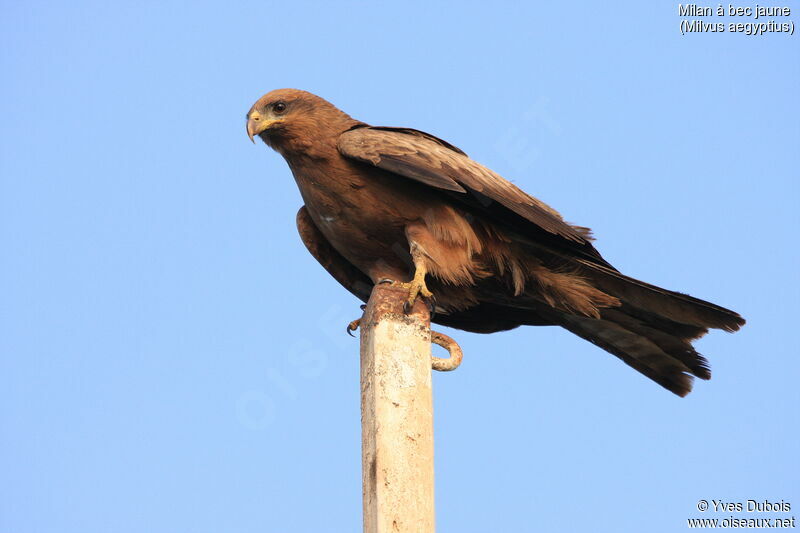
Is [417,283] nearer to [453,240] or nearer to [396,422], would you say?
[453,240]

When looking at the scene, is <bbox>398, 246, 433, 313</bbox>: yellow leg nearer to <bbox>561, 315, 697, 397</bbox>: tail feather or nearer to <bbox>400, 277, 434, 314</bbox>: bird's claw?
<bbox>400, 277, 434, 314</bbox>: bird's claw

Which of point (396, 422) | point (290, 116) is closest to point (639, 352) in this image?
point (396, 422)

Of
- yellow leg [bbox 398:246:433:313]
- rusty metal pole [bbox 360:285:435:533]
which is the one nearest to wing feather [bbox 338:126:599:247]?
yellow leg [bbox 398:246:433:313]

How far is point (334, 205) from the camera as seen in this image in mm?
7410

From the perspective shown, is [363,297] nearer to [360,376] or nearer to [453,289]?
[453,289]

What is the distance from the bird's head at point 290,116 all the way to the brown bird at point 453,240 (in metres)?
0.01

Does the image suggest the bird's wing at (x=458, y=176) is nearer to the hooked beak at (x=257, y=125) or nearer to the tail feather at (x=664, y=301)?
the tail feather at (x=664, y=301)

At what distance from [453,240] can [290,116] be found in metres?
1.56

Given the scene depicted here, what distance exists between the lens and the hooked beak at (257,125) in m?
7.67

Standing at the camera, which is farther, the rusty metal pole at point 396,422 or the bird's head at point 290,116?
the bird's head at point 290,116

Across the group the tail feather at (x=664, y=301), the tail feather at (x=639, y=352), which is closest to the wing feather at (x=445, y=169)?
the tail feather at (x=664, y=301)

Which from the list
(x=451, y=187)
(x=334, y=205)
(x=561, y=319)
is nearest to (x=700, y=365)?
(x=561, y=319)

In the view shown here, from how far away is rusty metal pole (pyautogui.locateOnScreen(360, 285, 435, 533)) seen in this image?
5.56 meters

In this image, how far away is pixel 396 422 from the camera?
5.75m
